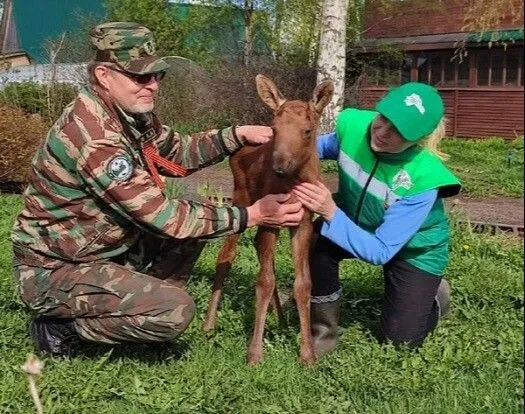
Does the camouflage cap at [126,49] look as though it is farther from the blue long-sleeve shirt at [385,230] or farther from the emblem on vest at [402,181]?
the emblem on vest at [402,181]

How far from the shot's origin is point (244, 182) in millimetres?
5461

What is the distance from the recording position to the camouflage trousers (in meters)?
4.53

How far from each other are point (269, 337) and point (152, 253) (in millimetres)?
940

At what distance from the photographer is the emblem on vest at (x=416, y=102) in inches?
176

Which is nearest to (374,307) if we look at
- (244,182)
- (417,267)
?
(417,267)

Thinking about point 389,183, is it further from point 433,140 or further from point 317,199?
point 317,199

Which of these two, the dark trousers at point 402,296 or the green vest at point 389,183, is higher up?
the green vest at point 389,183

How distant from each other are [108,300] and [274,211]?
3.44ft

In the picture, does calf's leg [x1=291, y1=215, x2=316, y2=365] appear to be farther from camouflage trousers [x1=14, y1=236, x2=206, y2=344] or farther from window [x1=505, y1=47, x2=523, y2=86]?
window [x1=505, y1=47, x2=523, y2=86]

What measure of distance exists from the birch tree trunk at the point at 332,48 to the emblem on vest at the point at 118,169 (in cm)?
1064

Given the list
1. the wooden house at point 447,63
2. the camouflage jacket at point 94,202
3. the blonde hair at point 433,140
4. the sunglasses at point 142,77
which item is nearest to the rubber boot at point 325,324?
the camouflage jacket at point 94,202

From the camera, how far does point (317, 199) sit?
4.55 meters

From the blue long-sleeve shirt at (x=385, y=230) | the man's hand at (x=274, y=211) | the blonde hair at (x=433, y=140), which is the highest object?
the blonde hair at (x=433, y=140)

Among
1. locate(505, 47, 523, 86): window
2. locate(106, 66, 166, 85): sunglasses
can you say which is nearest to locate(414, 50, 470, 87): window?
locate(505, 47, 523, 86): window
